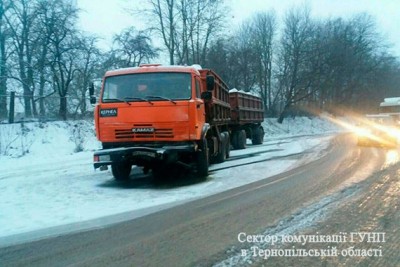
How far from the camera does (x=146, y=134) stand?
10.1 m

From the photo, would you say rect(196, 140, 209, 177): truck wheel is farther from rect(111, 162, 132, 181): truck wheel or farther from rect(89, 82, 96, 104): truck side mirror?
rect(89, 82, 96, 104): truck side mirror

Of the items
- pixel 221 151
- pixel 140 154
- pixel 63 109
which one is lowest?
pixel 221 151

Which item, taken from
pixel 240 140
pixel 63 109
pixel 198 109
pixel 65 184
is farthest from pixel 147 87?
pixel 63 109

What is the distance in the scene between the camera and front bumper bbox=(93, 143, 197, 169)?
977 centimetres

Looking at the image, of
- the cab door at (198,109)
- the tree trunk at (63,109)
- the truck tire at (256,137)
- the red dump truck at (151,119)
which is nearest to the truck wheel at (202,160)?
the red dump truck at (151,119)

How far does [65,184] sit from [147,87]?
3.26m

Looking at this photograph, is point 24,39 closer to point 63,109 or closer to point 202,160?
point 63,109

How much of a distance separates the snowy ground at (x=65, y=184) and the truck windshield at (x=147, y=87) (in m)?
2.27

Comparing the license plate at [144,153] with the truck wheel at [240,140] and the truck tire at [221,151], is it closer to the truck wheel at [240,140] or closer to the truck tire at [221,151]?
the truck tire at [221,151]

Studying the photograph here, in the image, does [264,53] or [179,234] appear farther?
[264,53]

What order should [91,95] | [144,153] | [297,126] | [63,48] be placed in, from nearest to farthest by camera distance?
Answer: [144,153], [91,95], [63,48], [297,126]

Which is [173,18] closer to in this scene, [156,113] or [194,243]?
[156,113]

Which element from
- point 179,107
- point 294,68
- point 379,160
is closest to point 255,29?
point 294,68

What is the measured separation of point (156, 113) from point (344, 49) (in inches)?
2149
